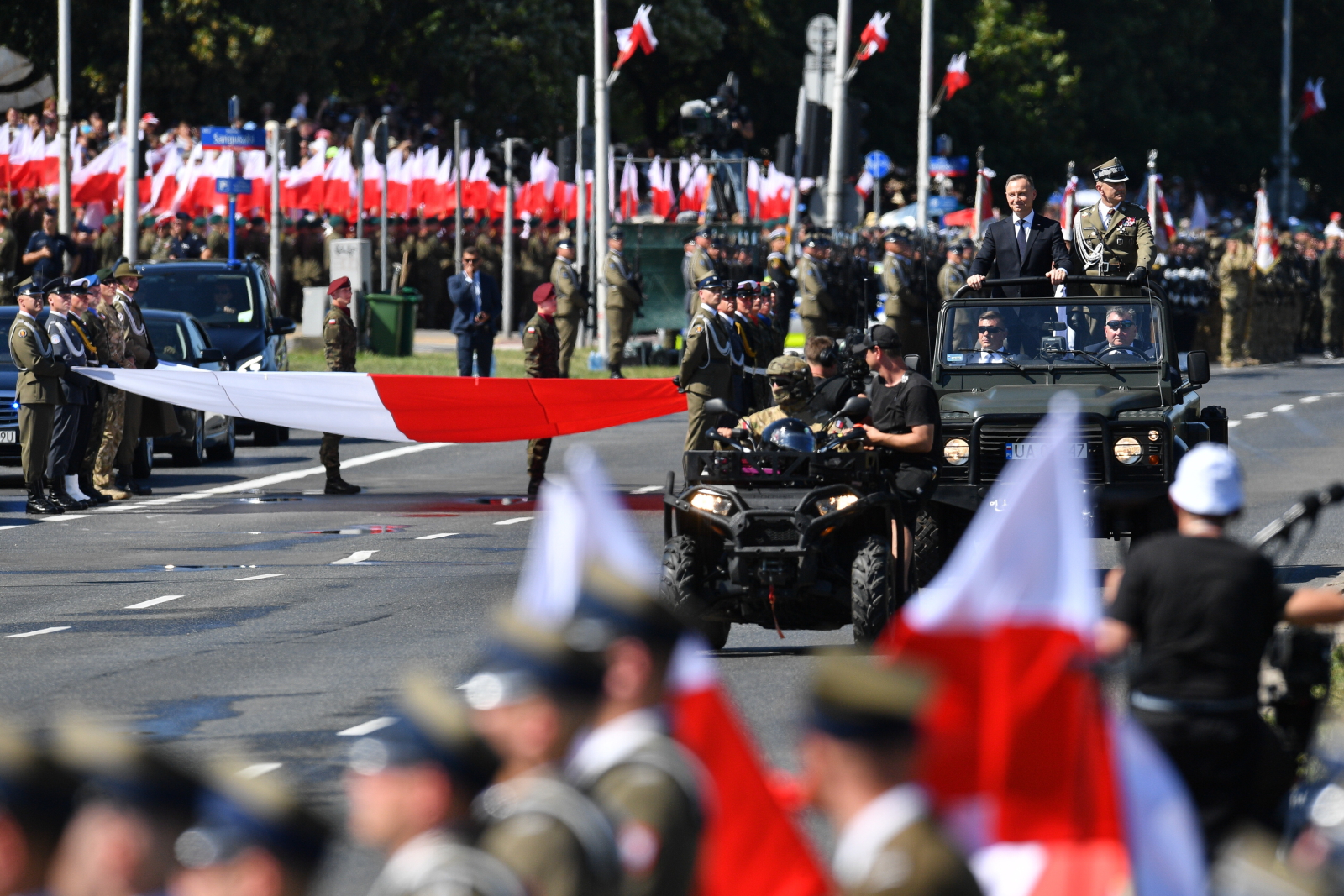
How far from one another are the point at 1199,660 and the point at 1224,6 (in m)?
74.4

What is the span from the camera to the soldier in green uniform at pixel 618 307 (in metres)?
32.5

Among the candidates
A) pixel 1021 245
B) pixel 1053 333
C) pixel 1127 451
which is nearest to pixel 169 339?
pixel 1021 245

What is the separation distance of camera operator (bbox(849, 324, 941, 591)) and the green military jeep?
140cm

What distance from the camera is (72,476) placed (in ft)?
66.1

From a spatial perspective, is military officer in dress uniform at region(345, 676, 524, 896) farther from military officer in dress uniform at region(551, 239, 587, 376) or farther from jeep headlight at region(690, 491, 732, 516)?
military officer in dress uniform at region(551, 239, 587, 376)

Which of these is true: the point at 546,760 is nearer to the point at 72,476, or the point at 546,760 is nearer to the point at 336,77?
the point at 72,476

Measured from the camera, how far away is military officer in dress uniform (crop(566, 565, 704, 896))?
4.23 meters

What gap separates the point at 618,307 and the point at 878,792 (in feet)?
94.7

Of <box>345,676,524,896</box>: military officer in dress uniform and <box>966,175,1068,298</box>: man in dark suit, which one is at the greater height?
<box>966,175,1068,298</box>: man in dark suit

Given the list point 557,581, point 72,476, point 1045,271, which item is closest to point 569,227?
point 72,476

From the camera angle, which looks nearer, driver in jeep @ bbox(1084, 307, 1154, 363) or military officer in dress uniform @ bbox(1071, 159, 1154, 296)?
driver in jeep @ bbox(1084, 307, 1154, 363)

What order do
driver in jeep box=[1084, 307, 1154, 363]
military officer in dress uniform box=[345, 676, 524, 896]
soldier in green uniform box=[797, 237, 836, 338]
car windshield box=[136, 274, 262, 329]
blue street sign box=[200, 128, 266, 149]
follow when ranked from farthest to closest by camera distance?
blue street sign box=[200, 128, 266, 149] < soldier in green uniform box=[797, 237, 836, 338] < car windshield box=[136, 274, 262, 329] < driver in jeep box=[1084, 307, 1154, 363] < military officer in dress uniform box=[345, 676, 524, 896]

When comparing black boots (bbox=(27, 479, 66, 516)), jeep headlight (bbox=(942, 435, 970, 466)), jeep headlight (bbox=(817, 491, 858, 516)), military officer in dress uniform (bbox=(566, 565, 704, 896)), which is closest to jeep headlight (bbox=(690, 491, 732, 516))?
jeep headlight (bbox=(817, 491, 858, 516))

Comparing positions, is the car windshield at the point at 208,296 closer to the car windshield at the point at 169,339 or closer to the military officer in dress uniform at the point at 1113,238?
the car windshield at the point at 169,339
